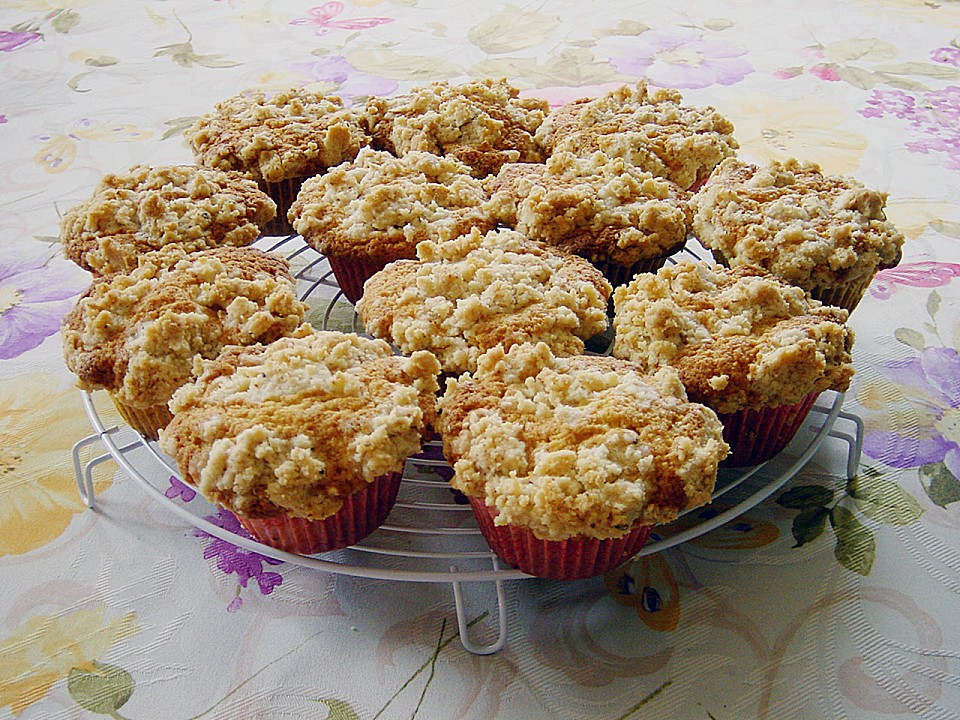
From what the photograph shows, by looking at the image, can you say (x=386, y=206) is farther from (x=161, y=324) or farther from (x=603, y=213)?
(x=161, y=324)

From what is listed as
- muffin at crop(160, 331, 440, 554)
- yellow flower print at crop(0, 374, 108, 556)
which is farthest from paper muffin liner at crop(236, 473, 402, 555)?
yellow flower print at crop(0, 374, 108, 556)

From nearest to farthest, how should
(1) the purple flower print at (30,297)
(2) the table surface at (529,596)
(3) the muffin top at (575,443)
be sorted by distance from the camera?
(3) the muffin top at (575,443) < (2) the table surface at (529,596) < (1) the purple flower print at (30,297)

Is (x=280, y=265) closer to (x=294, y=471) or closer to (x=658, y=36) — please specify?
(x=294, y=471)

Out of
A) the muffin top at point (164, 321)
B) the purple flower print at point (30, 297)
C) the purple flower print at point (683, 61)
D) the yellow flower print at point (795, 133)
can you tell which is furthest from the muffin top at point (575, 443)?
the purple flower print at point (683, 61)

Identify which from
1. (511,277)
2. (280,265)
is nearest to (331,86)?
(280,265)

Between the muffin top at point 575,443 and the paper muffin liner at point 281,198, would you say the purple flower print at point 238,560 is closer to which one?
the muffin top at point 575,443

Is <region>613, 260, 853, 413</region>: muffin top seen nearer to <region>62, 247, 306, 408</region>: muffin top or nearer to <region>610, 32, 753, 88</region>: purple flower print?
<region>62, 247, 306, 408</region>: muffin top

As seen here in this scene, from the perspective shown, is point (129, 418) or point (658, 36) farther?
point (658, 36)
